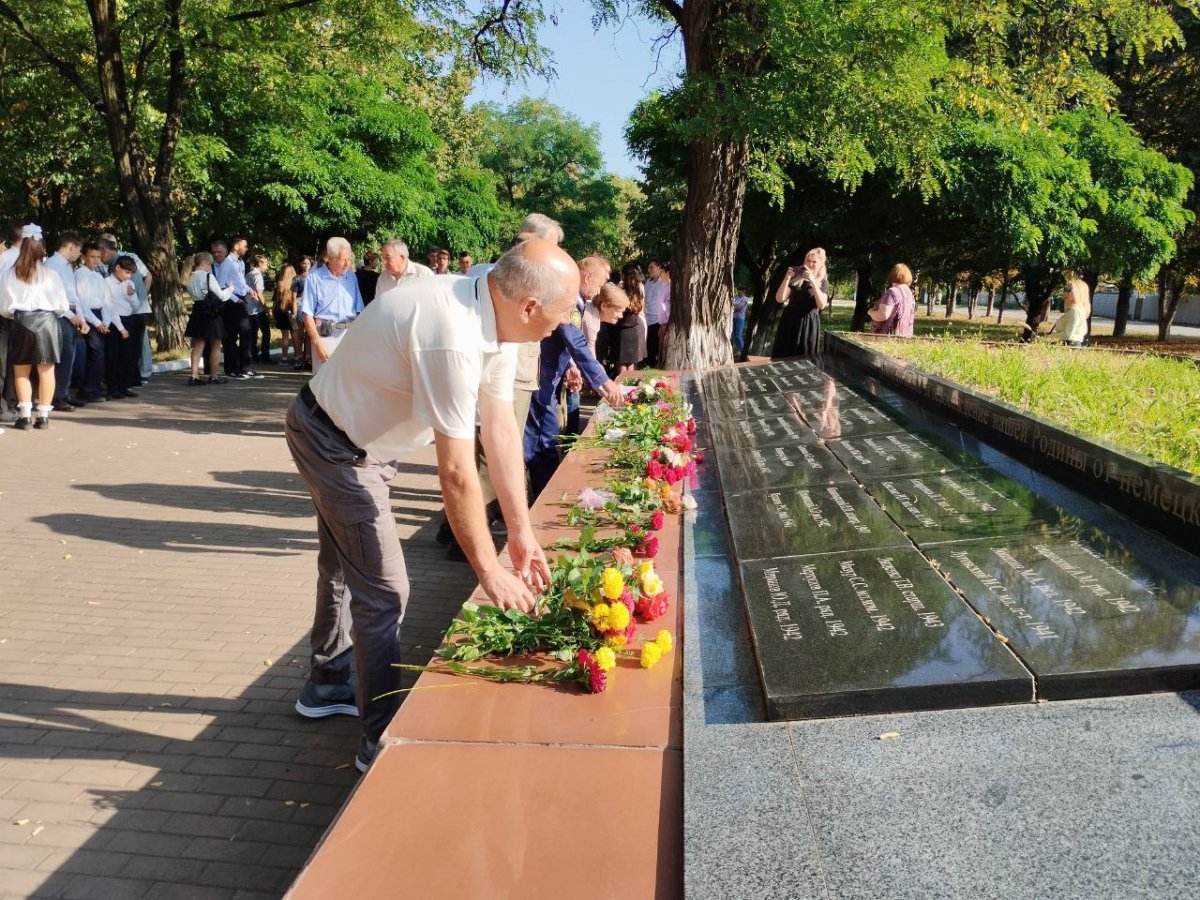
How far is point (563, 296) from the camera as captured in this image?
292cm

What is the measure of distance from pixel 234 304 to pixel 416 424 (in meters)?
12.8

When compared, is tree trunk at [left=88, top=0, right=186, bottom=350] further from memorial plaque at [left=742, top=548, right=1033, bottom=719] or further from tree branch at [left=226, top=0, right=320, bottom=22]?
memorial plaque at [left=742, top=548, right=1033, bottom=719]

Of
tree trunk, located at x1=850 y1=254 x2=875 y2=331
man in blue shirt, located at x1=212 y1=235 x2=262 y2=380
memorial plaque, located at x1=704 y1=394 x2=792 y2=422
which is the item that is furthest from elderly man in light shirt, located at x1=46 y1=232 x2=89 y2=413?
tree trunk, located at x1=850 y1=254 x2=875 y2=331

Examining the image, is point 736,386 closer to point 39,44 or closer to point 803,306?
point 803,306

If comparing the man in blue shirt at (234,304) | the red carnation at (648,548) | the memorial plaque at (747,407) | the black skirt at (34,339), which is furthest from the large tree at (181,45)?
the red carnation at (648,548)

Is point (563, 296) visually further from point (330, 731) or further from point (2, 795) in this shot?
point (2, 795)

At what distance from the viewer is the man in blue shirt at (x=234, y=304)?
14398 millimetres

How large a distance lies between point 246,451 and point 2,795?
21.5ft

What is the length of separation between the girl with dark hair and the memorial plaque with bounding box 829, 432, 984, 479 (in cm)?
807

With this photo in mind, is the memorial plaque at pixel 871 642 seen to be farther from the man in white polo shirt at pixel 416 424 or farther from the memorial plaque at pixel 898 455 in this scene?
the memorial plaque at pixel 898 455

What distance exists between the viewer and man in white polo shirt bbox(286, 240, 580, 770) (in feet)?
9.06

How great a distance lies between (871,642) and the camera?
2.88m

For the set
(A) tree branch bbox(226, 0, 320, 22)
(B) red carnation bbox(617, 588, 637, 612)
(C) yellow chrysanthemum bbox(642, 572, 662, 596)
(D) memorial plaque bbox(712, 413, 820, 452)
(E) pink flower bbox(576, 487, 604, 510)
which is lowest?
(B) red carnation bbox(617, 588, 637, 612)

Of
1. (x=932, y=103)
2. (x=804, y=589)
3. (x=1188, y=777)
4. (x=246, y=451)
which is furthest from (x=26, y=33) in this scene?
(x=1188, y=777)
